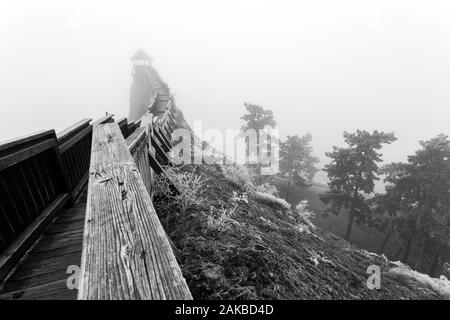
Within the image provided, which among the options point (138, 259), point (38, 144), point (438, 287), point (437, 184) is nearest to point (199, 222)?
point (38, 144)

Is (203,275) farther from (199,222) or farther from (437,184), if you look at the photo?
(437,184)

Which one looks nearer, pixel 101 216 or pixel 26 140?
pixel 101 216

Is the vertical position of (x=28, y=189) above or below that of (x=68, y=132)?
below

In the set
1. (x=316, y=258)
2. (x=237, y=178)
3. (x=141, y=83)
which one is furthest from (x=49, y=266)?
(x=141, y=83)

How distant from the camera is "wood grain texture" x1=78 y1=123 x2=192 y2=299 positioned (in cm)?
95

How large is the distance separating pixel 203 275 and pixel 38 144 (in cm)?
234

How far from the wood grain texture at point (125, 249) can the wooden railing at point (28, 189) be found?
1493 millimetres

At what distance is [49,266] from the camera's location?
2611 millimetres

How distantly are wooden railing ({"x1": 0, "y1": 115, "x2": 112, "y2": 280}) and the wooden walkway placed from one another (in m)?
0.09

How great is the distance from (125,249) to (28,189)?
283cm

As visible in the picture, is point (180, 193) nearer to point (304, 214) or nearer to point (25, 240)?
point (25, 240)
